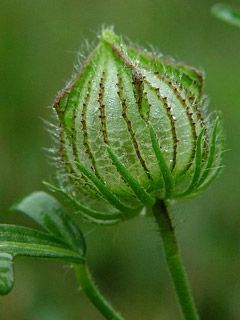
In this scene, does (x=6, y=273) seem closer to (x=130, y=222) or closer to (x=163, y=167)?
(x=163, y=167)

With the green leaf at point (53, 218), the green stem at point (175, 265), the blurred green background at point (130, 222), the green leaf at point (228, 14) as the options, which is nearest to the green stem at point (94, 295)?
the green leaf at point (53, 218)

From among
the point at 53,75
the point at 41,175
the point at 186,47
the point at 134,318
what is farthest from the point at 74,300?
the point at 186,47

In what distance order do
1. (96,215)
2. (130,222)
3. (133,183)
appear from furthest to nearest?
(130,222)
(96,215)
(133,183)

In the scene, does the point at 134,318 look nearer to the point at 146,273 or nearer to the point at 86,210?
the point at 146,273

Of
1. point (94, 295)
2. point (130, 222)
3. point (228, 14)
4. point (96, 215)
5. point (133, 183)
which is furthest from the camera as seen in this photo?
point (130, 222)

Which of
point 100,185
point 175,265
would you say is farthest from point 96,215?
point 175,265

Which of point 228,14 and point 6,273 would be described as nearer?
point 6,273

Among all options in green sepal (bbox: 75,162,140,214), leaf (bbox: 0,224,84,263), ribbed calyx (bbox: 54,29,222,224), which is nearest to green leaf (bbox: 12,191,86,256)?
leaf (bbox: 0,224,84,263)

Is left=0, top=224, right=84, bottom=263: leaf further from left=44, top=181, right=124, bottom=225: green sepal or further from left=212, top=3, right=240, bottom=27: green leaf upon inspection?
left=212, top=3, right=240, bottom=27: green leaf
